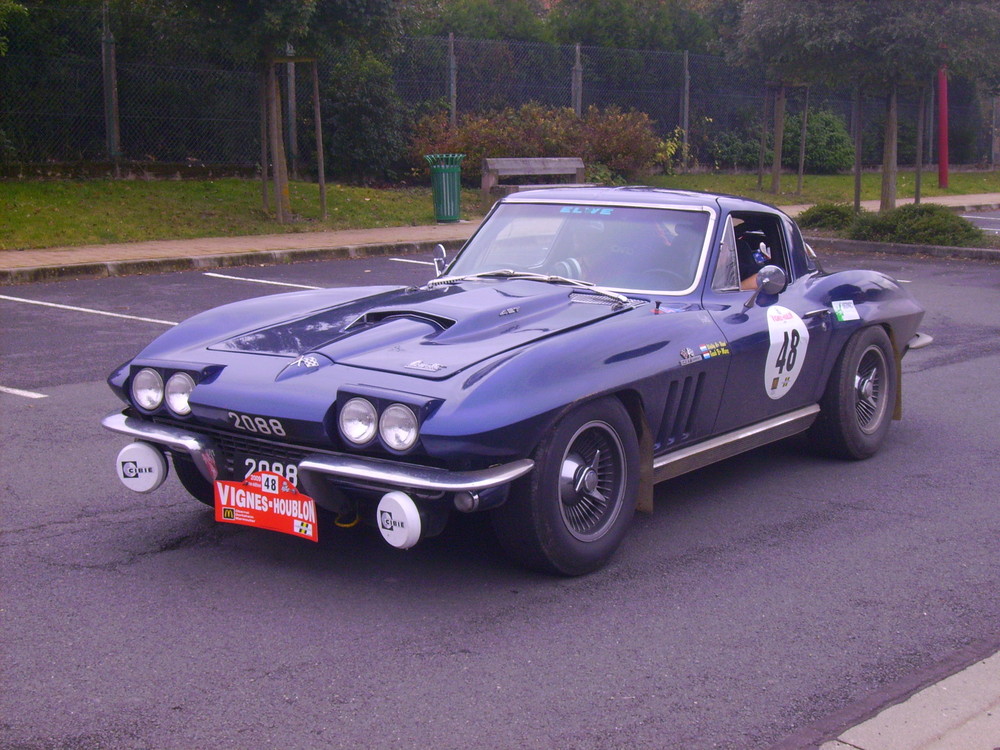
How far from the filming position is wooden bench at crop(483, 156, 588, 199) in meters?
20.5

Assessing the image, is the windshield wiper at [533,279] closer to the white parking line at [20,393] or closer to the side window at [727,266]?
the side window at [727,266]

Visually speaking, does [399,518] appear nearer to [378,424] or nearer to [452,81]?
[378,424]

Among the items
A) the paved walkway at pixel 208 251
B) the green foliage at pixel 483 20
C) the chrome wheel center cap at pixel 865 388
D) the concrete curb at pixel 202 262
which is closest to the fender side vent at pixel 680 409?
the chrome wheel center cap at pixel 865 388

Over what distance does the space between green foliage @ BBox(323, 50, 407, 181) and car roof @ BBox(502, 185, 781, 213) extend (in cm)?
1551

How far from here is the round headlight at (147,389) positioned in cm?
448

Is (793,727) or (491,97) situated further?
(491,97)

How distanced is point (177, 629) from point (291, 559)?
721 mm

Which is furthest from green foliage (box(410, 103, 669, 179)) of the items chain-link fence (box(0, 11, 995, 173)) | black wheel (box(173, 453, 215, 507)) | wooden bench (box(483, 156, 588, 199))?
black wheel (box(173, 453, 215, 507))

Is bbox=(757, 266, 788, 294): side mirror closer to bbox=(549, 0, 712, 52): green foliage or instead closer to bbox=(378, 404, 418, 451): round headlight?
bbox=(378, 404, 418, 451): round headlight

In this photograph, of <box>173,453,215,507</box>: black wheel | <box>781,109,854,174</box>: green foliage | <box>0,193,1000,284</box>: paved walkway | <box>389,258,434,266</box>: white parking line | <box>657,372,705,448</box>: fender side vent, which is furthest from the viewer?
<box>781,109,854,174</box>: green foliage

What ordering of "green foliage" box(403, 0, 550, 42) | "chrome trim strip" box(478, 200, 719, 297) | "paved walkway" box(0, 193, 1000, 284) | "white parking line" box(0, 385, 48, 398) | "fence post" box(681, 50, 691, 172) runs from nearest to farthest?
"chrome trim strip" box(478, 200, 719, 297), "white parking line" box(0, 385, 48, 398), "paved walkway" box(0, 193, 1000, 284), "green foliage" box(403, 0, 550, 42), "fence post" box(681, 50, 691, 172)

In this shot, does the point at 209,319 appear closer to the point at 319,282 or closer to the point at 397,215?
the point at 319,282

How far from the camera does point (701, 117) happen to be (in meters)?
26.8

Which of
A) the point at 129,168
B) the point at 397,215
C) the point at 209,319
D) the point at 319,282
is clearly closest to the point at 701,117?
the point at 397,215
